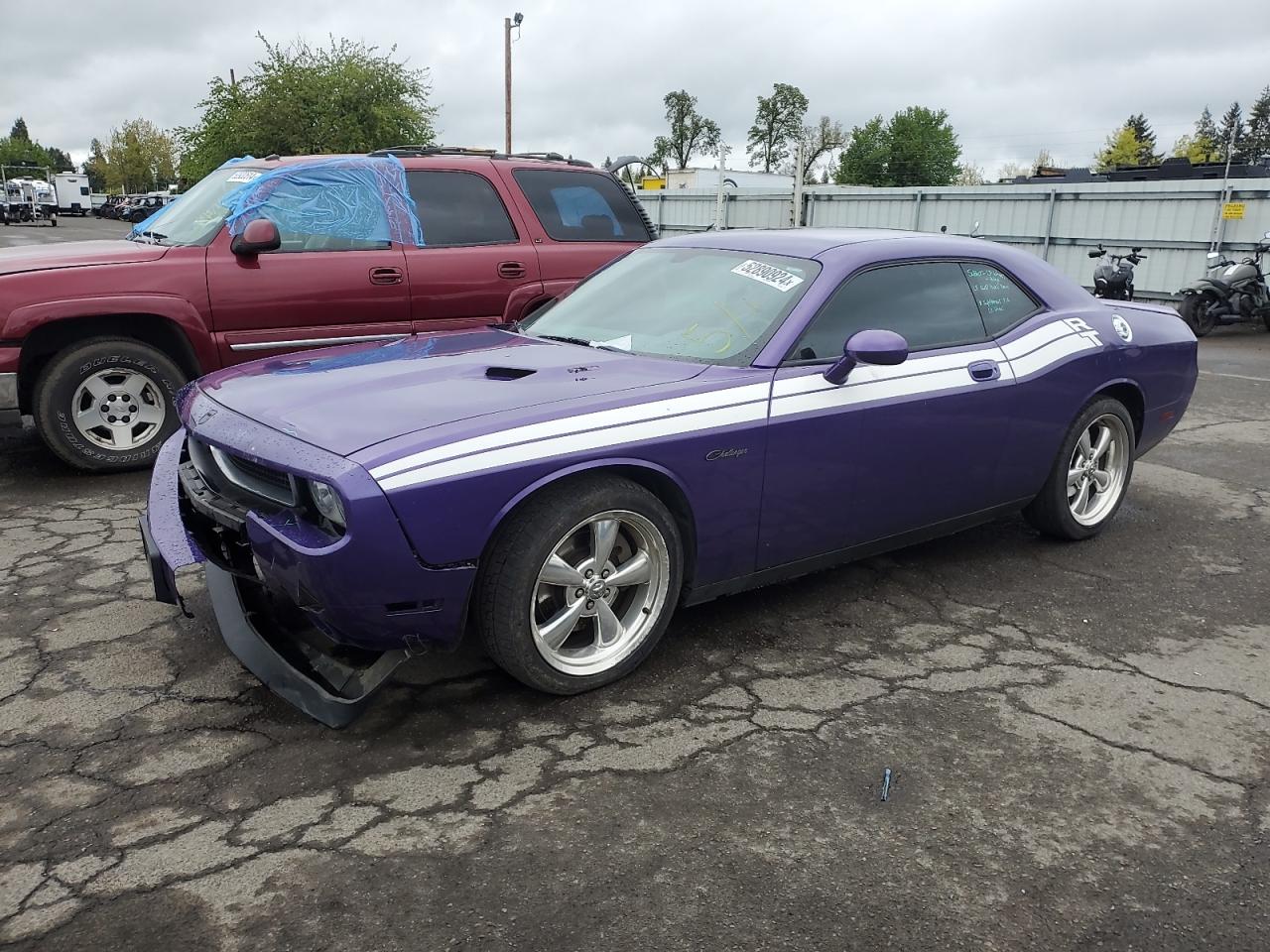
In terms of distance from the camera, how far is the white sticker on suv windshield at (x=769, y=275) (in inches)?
151

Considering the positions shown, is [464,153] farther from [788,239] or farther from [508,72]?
[508,72]

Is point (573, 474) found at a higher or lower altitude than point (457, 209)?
lower

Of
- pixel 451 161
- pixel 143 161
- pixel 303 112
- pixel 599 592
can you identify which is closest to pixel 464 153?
pixel 451 161

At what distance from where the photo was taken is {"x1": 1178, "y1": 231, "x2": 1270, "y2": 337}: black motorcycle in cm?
1374

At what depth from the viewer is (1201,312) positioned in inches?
549

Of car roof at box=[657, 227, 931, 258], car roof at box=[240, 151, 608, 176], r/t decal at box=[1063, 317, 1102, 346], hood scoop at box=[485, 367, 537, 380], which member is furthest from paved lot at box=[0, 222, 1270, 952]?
car roof at box=[240, 151, 608, 176]

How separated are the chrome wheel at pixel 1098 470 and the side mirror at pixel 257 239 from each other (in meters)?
4.38

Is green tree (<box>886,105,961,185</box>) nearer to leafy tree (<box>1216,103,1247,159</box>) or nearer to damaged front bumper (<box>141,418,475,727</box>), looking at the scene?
leafy tree (<box>1216,103,1247,159</box>)

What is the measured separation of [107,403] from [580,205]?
3.28m

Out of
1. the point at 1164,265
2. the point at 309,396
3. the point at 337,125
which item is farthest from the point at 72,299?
the point at 337,125

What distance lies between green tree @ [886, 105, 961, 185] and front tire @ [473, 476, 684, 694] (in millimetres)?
74445

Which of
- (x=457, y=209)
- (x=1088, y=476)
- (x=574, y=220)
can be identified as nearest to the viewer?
(x=1088, y=476)

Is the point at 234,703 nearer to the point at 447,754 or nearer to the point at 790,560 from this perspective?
the point at 447,754

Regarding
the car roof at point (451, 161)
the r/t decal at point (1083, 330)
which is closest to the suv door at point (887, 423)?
the r/t decal at point (1083, 330)
